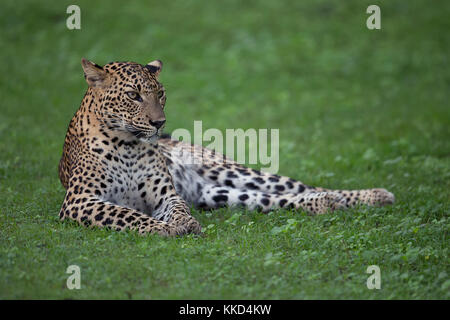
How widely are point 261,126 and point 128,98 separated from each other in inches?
320

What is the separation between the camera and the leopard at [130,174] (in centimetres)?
850

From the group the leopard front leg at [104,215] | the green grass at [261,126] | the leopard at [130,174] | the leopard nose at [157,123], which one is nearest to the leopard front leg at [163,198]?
the leopard at [130,174]

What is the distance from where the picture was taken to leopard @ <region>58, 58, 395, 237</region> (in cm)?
850

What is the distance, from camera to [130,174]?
30.2 feet

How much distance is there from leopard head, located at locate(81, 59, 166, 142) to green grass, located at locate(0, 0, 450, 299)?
1.49 metres

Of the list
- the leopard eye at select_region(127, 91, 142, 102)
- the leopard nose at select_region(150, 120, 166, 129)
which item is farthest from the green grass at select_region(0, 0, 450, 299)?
the leopard eye at select_region(127, 91, 142, 102)

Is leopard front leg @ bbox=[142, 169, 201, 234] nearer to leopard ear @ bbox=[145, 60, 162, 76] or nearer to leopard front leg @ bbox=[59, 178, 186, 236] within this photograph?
leopard front leg @ bbox=[59, 178, 186, 236]

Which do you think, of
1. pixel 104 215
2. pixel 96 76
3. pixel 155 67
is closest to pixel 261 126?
pixel 155 67

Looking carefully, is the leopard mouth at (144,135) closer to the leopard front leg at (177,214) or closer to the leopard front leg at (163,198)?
the leopard front leg at (163,198)

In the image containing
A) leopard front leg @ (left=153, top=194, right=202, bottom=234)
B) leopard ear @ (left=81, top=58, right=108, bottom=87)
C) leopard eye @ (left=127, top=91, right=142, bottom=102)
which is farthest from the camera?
leopard ear @ (left=81, top=58, right=108, bottom=87)

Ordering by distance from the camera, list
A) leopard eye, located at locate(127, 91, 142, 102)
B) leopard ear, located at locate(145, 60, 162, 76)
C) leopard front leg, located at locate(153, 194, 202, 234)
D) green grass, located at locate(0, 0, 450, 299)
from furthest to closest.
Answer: leopard ear, located at locate(145, 60, 162, 76)
leopard eye, located at locate(127, 91, 142, 102)
leopard front leg, located at locate(153, 194, 202, 234)
green grass, located at locate(0, 0, 450, 299)

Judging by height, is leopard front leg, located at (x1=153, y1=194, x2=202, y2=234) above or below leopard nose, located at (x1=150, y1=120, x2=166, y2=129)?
below

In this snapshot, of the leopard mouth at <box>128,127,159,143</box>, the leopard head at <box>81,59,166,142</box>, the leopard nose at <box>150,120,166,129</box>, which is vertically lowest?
the leopard mouth at <box>128,127,159,143</box>

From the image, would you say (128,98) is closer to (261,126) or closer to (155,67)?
(155,67)
